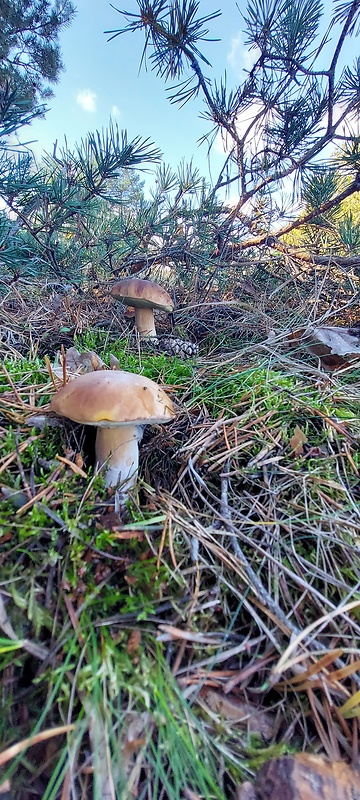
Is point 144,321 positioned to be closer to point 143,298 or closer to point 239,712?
point 143,298

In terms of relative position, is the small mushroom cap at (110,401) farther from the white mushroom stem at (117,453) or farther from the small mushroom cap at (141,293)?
the small mushroom cap at (141,293)

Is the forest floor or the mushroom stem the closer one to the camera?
the forest floor

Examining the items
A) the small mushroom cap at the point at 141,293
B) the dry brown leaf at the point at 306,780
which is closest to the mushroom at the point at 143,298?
the small mushroom cap at the point at 141,293

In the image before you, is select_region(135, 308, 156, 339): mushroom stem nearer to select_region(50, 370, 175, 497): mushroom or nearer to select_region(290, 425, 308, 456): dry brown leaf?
select_region(50, 370, 175, 497): mushroom

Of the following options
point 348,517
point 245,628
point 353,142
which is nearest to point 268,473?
point 348,517

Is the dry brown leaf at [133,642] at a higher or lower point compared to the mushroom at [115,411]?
lower

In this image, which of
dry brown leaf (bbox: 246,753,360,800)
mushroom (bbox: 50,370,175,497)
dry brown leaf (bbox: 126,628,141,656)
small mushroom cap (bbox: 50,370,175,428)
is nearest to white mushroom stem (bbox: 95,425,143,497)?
mushroom (bbox: 50,370,175,497)
